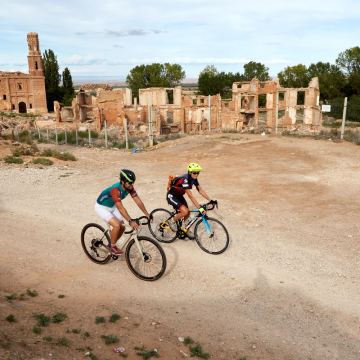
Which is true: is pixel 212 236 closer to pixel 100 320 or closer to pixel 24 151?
pixel 100 320

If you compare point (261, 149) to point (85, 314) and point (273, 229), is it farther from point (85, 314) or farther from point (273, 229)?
point (85, 314)

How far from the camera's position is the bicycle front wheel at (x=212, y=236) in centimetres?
771

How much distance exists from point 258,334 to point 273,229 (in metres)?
4.08

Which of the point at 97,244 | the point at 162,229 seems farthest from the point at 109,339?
the point at 162,229

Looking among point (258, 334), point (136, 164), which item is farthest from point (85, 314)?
point (136, 164)

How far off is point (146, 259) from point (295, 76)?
74.2 metres

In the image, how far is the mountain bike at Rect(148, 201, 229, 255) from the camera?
7.65 meters

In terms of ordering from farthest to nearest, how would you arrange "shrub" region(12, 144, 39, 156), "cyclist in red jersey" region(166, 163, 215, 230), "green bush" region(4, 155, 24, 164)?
"shrub" region(12, 144, 39, 156) → "green bush" region(4, 155, 24, 164) → "cyclist in red jersey" region(166, 163, 215, 230)

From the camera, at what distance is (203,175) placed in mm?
14867

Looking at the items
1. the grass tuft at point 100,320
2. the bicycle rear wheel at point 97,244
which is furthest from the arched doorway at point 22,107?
the grass tuft at point 100,320

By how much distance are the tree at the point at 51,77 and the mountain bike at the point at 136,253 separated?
7124 centimetres

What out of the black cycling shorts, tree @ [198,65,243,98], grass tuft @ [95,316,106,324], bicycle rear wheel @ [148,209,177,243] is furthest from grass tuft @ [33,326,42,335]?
tree @ [198,65,243,98]

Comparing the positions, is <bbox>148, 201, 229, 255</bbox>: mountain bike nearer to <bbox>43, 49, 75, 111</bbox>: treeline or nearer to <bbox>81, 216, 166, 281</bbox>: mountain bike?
<bbox>81, 216, 166, 281</bbox>: mountain bike

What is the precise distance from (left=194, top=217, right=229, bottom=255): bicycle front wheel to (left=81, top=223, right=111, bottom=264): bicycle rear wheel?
1832mm
